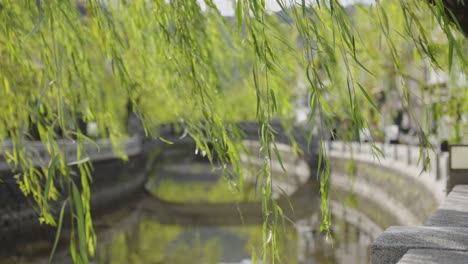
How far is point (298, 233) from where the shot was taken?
14656 mm

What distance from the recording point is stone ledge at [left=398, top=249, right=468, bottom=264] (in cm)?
294

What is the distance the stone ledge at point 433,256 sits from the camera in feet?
9.64

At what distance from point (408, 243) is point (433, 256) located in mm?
274

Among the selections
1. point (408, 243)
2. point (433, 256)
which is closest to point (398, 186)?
point (408, 243)

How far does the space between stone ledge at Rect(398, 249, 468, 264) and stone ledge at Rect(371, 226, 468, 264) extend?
0.27 ft

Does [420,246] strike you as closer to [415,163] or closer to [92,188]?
[415,163]

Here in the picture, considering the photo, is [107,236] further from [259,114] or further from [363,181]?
[259,114]

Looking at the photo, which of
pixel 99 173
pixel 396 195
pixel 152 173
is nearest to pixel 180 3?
pixel 396 195

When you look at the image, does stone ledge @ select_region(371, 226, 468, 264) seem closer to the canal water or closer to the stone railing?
the stone railing

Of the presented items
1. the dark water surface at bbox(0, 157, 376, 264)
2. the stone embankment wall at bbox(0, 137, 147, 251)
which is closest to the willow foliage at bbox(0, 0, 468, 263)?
the stone embankment wall at bbox(0, 137, 147, 251)

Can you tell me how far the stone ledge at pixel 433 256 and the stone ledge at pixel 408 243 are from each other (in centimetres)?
8

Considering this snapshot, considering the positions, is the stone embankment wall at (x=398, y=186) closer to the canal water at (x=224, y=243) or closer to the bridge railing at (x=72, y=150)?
the canal water at (x=224, y=243)

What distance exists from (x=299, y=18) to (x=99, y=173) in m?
17.6

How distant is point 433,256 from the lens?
3.05 m
